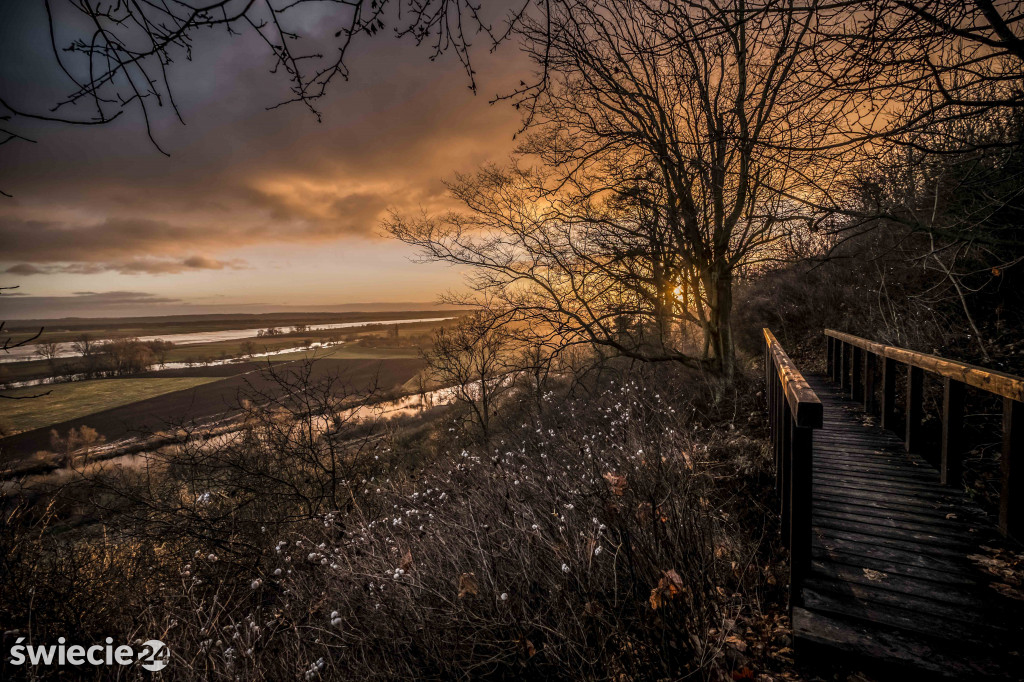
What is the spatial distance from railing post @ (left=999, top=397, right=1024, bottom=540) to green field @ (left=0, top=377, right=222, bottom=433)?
75.4 meters

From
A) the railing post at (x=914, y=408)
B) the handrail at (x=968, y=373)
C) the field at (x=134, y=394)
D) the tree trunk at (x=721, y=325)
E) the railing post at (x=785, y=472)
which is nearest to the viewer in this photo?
the handrail at (x=968, y=373)

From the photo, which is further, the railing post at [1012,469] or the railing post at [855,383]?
the railing post at [855,383]

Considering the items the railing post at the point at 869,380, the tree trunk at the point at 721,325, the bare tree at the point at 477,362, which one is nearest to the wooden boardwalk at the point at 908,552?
the railing post at the point at 869,380

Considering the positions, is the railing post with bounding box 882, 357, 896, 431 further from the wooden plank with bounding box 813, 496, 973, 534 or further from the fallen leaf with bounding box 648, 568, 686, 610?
the fallen leaf with bounding box 648, 568, 686, 610

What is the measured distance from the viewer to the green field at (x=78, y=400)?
53.2 m

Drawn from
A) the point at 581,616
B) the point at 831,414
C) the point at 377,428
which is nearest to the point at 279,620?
the point at 581,616

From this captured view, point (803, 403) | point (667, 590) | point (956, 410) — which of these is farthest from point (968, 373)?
point (667, 590)

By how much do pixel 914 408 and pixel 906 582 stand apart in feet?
8.10

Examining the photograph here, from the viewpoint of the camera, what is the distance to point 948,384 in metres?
3.34

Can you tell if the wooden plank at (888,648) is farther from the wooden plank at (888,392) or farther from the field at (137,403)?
the field at (137,403)

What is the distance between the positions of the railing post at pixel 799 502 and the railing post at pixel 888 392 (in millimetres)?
3205

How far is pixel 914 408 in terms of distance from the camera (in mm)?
4199

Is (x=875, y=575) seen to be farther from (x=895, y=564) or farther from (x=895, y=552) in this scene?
(x=895, y=552)

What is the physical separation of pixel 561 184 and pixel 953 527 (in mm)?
6791
